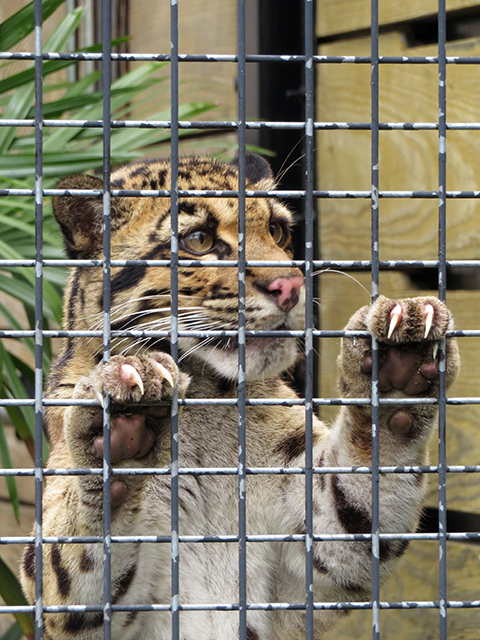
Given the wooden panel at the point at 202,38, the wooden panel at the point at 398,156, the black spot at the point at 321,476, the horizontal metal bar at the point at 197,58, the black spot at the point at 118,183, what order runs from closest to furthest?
the horizontal metal bar at the point at 197,58 < the black spot at the point at 321,476 < the black spot at the point at 118,183 < the wooden panel at the point at 398,156 < the wooden panel at the point at 202,38

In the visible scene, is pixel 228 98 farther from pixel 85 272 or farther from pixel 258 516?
pixel 258 516

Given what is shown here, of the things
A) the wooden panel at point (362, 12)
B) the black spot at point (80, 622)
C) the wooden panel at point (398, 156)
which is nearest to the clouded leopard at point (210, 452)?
the black spot at point (80, 622)

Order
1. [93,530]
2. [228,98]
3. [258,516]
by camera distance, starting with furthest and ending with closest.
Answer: [228,98]
[258,516]
[93,530]

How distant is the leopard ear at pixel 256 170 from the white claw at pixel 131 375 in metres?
1.24

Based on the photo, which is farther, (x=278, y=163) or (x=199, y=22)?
(x=199, y=22)

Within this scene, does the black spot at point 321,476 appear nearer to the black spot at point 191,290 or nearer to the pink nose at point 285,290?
the pink nose at point 285,290

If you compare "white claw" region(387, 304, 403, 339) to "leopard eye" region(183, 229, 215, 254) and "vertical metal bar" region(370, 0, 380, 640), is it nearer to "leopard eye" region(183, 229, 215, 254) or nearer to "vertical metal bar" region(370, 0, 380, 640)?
"vertical metal bar" region(370, 0, 380, 640)

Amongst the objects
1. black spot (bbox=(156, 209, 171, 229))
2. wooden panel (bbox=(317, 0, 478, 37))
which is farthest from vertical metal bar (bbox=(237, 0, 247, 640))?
wooden panel (bbox=(317, 0, 478, 37))

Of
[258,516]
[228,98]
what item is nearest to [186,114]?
[228,98]

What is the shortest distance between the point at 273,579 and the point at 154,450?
2.87ft

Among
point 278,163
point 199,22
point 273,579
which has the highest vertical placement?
point 199,22

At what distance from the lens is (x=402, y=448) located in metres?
1.85

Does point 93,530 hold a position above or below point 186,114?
below

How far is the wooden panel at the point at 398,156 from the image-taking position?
3.02 m
